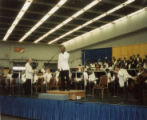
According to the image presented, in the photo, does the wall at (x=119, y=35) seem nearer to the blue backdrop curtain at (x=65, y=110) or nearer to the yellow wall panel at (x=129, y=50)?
the yellow wall panel at (x=129, y=50)

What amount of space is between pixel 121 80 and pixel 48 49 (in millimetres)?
15679

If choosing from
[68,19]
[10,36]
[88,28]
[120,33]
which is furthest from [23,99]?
[10,36]

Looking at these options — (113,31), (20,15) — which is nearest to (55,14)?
(20,15)

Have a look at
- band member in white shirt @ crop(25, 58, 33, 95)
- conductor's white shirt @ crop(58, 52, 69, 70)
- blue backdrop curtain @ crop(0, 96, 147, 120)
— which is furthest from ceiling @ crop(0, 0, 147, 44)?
blue backdrop curtain @ crop(0, 96, 147, 120)

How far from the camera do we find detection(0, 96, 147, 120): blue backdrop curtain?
447 cm

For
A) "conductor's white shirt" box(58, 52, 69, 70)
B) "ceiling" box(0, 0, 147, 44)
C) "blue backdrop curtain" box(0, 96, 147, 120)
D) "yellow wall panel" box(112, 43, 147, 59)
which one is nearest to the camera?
"blue backdrop curtain" box(0, 96, 147, 120)

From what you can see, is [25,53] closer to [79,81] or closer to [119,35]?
[119,35]

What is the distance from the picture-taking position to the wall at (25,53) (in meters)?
19.9

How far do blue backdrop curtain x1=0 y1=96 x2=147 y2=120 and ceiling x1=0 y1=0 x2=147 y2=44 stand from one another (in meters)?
5.46

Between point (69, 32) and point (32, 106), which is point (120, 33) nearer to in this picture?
point (69, 32)

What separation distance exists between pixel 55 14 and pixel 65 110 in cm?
806

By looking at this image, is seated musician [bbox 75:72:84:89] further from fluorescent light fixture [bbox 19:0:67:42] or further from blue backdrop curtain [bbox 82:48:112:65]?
blue backdrop curtain [bbox 82:48:112:65]

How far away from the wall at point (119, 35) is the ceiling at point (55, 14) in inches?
26.7

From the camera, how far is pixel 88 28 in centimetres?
1598
